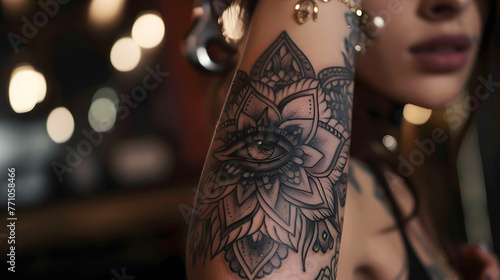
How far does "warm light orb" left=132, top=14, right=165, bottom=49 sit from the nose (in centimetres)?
257

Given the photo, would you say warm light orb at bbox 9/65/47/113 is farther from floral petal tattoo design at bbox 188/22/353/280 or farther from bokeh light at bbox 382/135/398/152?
floral petal tattoo design at bbox 188/22/353/280

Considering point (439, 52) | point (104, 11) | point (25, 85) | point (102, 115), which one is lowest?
point (102, 115)

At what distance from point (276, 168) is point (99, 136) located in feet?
9.76

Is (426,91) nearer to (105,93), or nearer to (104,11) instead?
(105,93)

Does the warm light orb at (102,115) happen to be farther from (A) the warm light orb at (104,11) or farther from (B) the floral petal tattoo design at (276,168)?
(B) the floral petal tattoo design at (276,168)

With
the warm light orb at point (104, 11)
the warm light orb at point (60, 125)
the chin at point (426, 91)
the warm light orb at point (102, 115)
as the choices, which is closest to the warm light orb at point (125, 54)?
the warm light orb at point (104, 11)

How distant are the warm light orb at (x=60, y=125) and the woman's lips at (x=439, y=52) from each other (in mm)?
2815

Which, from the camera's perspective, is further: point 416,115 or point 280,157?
point 416,115

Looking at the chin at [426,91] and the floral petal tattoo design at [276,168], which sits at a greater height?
the chin at [426,91]

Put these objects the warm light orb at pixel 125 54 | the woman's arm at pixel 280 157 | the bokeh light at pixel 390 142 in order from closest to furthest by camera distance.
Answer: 1. the woman's arm at pixel 280 157
2. the bokeh light at pixel 390 142
3. the warm light orb at pixel 125 54

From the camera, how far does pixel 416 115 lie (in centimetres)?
116

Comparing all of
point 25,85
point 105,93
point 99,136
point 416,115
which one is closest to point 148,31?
point 105,93

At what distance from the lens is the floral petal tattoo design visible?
46 centimetres

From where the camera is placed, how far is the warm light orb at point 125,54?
3.24 metres
